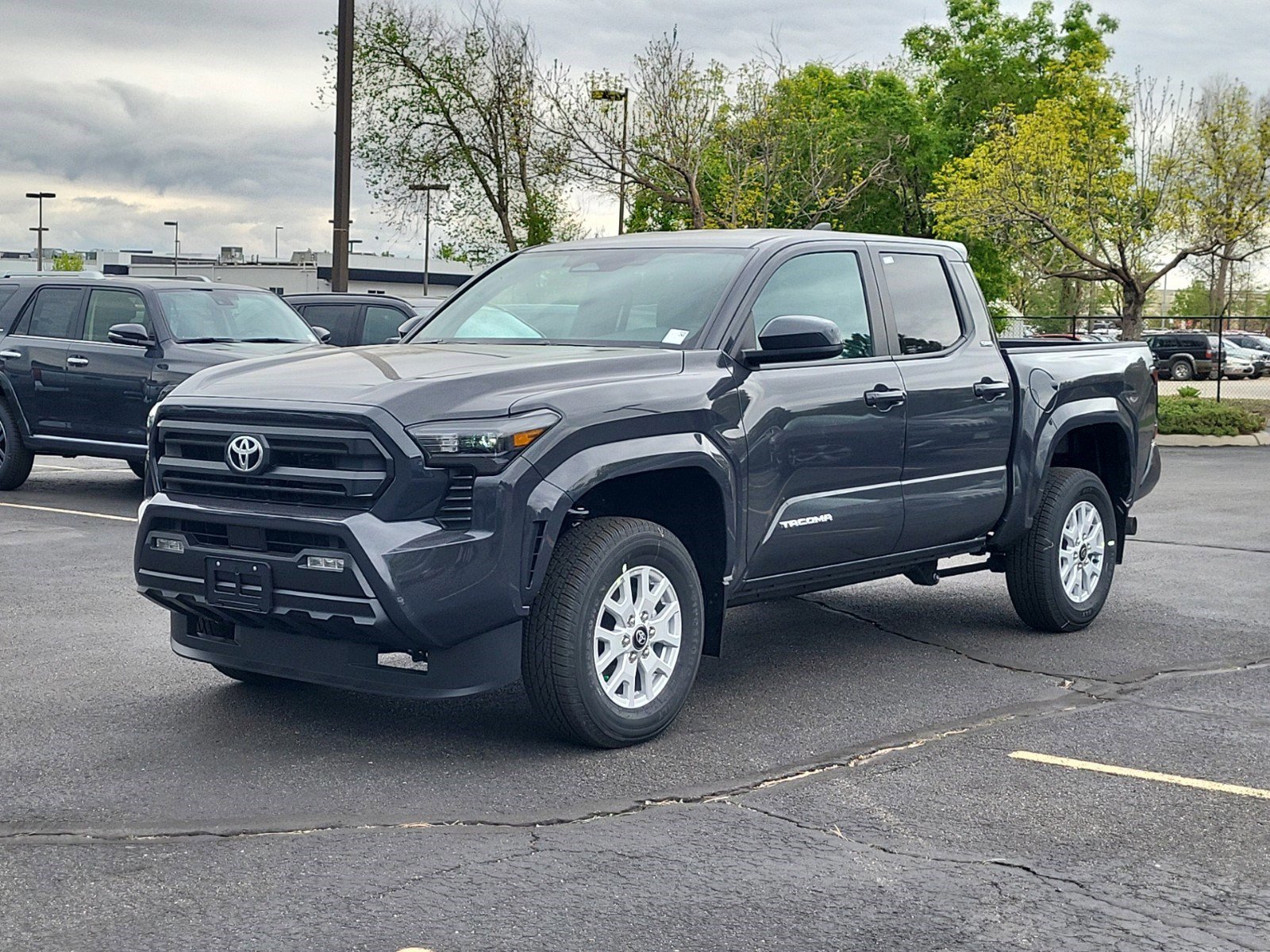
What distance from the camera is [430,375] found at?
546cm

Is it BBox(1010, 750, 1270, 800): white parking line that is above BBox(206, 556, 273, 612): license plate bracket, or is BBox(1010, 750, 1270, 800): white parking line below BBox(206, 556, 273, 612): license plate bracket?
below

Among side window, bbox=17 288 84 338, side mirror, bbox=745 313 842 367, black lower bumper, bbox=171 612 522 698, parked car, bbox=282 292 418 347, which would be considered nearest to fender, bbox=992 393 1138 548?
side mirror, bbox=745 313 842 367

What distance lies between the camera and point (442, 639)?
5.19 m

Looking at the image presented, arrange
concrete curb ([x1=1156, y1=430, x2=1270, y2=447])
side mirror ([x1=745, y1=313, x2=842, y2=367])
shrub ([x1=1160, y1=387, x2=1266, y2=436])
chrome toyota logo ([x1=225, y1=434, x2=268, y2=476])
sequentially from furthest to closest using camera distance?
shrub ([x1=1160, y1=387, x2=1266, y2=436]), concrete curb ([x1=1156, y1=430, x2=1270, y2=447]), side mirror ([x1=745, y1=313, x2=842, y2=367]), chrome toyota logo ([x1=225, y1=434, x2=268, y2=476])

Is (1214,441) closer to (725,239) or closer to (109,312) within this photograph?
(109,312)

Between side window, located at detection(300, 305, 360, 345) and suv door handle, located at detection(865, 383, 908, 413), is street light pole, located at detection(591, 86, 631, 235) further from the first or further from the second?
suv door handle, located at detection(865, 383, 908, 413)

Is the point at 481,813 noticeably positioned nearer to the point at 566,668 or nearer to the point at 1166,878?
the point at 566,668

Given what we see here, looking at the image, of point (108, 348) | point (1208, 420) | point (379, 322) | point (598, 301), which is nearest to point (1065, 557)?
point (598, 301)

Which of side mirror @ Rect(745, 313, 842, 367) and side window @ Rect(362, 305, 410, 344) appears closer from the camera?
side mirror @ Rect(745, 313, 842, 367)

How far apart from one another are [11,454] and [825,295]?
31.7ft

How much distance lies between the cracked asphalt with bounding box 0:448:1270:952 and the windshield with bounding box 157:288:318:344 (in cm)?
605

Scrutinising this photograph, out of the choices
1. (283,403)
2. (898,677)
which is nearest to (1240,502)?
(898,677)

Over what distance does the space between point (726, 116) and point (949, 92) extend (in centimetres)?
2431

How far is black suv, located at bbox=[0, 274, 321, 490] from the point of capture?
522 inches
